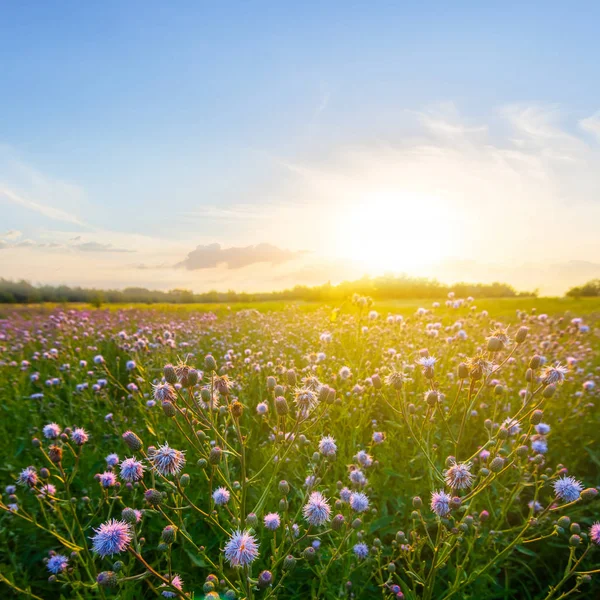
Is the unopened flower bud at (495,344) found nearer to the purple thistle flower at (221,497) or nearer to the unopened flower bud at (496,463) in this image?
the unopened flower bud at (496,463)

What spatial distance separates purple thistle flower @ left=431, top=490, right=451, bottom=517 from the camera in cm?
213

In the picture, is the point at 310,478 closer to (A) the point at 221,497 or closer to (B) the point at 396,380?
(A) the point at 221,497

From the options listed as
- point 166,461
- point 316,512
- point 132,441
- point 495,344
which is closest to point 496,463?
point 495,344

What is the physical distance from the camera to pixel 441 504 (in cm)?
216

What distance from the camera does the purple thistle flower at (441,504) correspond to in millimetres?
2133

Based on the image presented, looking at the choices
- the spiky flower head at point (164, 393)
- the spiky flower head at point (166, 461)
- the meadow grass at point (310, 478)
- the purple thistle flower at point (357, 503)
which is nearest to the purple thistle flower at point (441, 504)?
the meadow grass at point (310, 478)

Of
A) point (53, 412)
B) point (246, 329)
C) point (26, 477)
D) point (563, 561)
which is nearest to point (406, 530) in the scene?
point (563, 561)

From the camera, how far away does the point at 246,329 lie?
10219mm

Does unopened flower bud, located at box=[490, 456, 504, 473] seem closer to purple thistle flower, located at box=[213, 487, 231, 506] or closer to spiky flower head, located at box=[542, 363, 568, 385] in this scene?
spiky flower head, located at box=[542, 363, 568, 385]

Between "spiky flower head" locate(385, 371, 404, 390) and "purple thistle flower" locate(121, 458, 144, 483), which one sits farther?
"spiky flower head" locate(385, 371, 404, 390)

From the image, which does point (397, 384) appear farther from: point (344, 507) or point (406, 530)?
point (406, 530)

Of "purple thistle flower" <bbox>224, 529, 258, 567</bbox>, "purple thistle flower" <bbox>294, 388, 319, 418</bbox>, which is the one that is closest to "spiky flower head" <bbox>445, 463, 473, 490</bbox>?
"purple thistle flower" <bbox>294, 388, 319, 418</bbox>

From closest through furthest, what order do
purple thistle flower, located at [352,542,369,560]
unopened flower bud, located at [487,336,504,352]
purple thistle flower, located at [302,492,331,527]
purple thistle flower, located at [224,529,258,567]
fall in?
purple thistle flower, located at [224,529,258,567] → purple thistle flower, located at [302,492,331,527] → unopened flower bud, located at [487,336,504,352] → purple thistle flower, located at [352,542,369,560]

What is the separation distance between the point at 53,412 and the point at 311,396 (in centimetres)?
455
